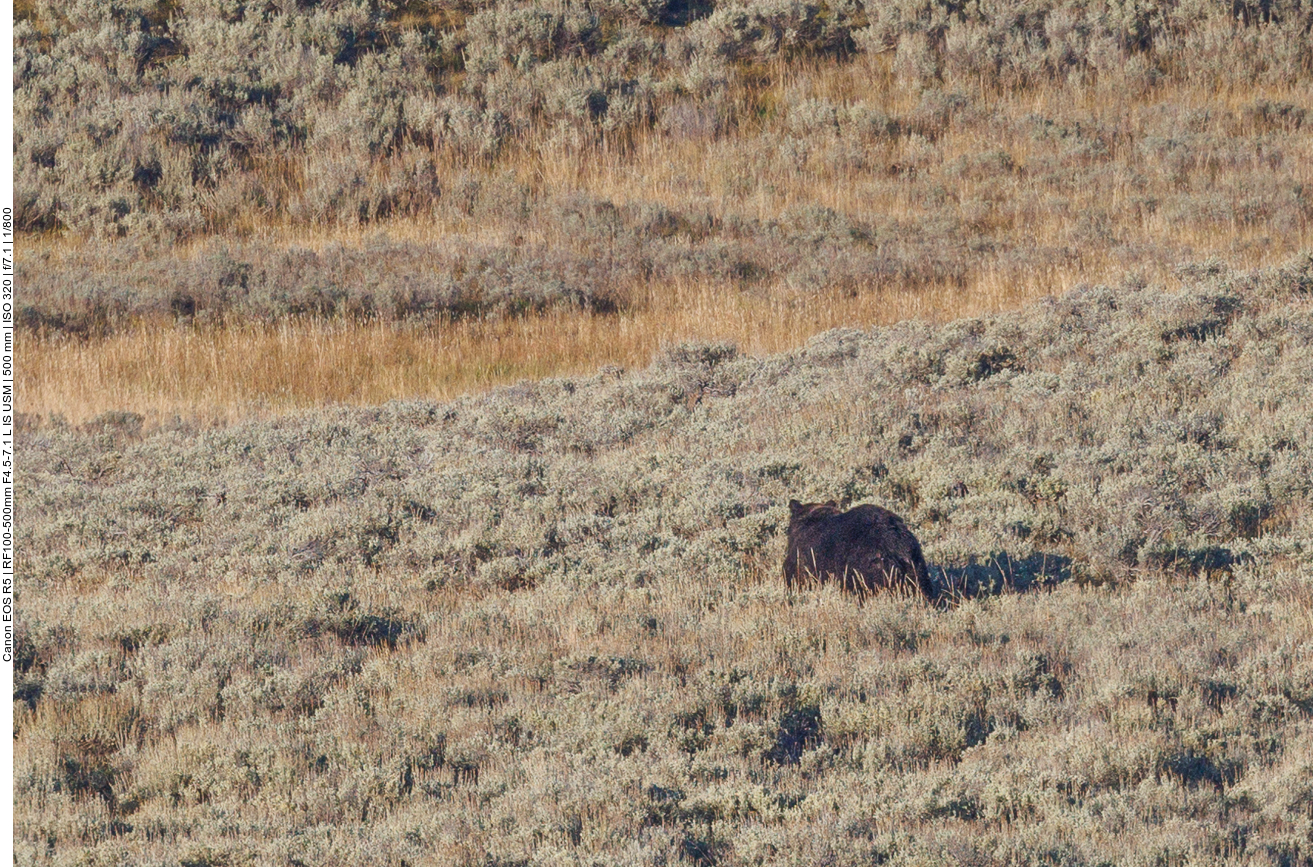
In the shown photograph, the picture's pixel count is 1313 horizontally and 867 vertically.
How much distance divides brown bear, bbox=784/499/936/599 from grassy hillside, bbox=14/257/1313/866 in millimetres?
174

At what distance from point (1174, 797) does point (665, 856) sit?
1533 millimetres

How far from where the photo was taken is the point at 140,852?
172 inches

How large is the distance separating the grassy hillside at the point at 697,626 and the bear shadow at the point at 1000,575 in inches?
0.9

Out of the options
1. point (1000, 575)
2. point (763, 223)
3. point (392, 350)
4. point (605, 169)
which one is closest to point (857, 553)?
point (1000, 575)

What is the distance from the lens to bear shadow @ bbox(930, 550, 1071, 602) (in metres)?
6.62

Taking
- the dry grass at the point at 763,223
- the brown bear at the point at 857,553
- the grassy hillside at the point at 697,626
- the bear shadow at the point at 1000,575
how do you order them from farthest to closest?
the dry grass at the point at 763,223 < the bear shadow at the point at 1000,575 < the brown bear at the point at 857,553 < the grassy hillside at the point at 697,626

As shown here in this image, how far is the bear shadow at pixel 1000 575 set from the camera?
6617 mm

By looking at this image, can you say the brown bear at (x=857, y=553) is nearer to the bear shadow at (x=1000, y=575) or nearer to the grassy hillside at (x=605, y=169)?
the bear shadow at (x=1000, y=575)

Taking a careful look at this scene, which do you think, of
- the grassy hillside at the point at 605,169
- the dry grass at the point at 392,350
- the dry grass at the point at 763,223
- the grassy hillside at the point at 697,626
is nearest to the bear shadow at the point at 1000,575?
the grassy hillside at the point at 697,626

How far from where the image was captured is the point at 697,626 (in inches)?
245

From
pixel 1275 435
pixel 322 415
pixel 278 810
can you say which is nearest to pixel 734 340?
pixel 322 415

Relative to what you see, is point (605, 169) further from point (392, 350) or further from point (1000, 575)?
point (1000, 575)

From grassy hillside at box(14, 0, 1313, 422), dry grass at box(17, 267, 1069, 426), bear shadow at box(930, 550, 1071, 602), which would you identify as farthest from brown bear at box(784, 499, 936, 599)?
grassy hillside at box(14, 0, 1313, 422)

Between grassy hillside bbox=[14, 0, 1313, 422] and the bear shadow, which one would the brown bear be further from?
grassy hillside bbox=[14, 0, 1313, 422]
